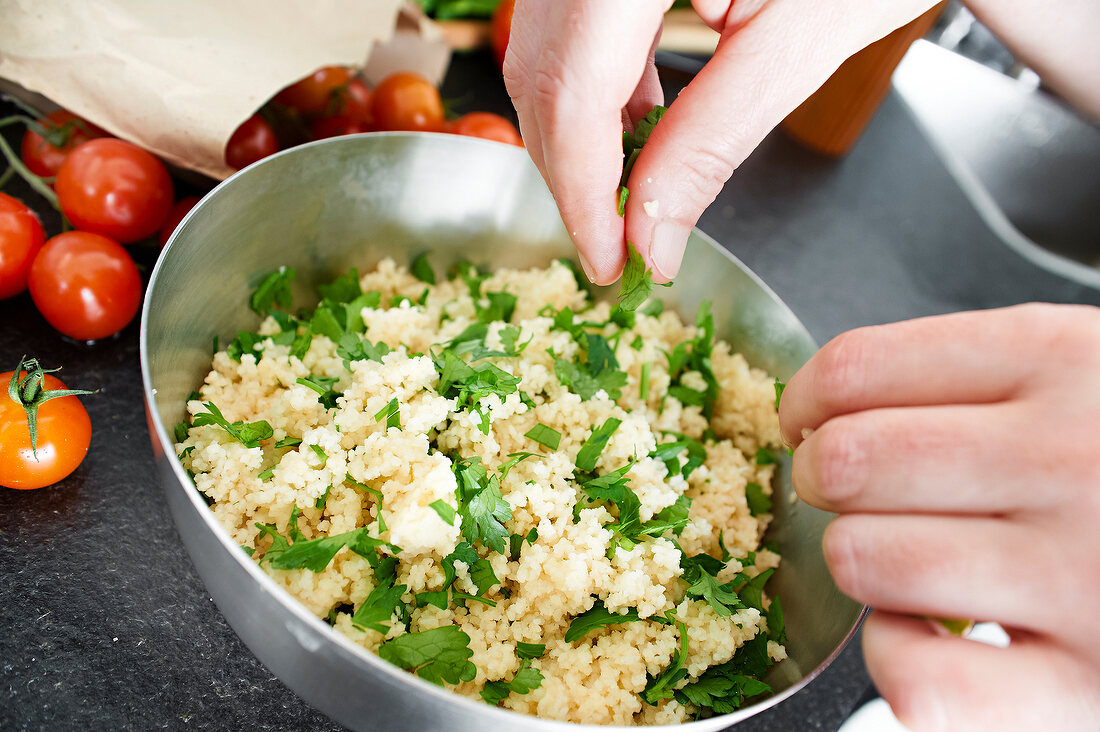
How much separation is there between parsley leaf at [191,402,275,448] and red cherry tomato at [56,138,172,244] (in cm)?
41

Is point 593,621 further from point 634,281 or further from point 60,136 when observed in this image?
point 60,136

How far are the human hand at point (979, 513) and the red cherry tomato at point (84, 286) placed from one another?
2.82 feet

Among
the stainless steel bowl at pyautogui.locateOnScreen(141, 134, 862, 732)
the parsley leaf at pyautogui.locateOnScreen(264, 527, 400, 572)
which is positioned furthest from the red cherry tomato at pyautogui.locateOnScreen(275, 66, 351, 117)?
the parsley leaf at pyautogui.locateOnScreen(264, 527, 400, 572)

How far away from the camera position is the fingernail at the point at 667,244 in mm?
724

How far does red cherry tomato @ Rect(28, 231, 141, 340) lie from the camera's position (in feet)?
2.94

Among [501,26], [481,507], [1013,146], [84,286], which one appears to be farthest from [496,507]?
[1013,146]

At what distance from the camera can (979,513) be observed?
0.50 meters

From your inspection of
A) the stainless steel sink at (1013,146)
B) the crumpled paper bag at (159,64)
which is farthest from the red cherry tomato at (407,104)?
the stainless steel sink at (1013,146)

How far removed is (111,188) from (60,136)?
0.19 meters

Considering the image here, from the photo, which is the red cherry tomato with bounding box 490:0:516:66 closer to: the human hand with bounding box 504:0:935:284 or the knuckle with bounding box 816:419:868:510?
the human hand with bounding box 504:0:935:284

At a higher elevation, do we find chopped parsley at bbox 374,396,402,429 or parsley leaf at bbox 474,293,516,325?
chopped parsley at bbox 374,396,402,429

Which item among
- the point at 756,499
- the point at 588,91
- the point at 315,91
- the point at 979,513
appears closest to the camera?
the point at 979,513

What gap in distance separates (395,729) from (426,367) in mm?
342

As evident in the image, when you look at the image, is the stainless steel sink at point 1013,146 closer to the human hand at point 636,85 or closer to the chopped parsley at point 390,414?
the human hand at point 636,85
